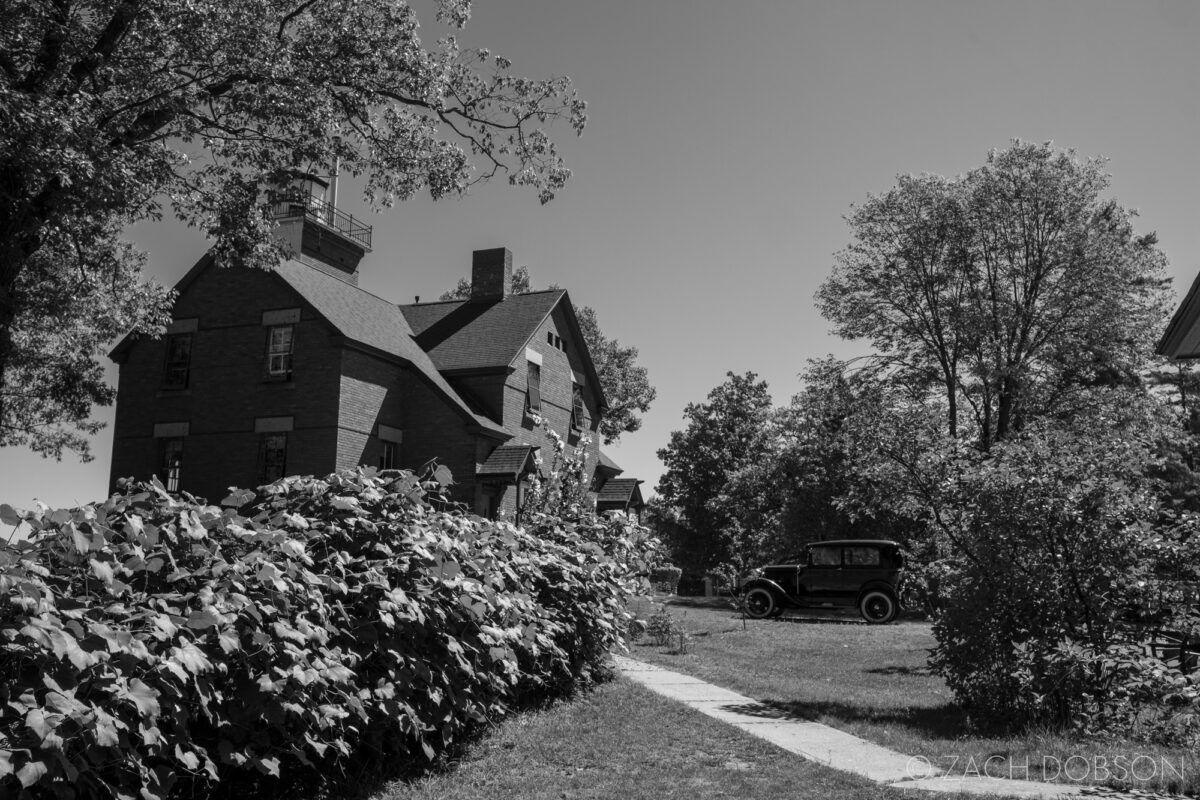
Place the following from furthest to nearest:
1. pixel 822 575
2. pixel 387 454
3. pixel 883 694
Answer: pixel 387 454 < pixel 822 575 < pixel 883 694

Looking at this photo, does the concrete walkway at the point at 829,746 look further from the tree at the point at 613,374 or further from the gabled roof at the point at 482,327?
the tree at the point at 613,374

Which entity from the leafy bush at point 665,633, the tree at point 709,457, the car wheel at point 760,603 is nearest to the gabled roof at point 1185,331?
the leafy bush at point 665,633

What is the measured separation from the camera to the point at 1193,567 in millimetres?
7930

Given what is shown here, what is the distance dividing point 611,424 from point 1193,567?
4185 cm

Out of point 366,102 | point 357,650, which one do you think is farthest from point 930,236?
point 357,650

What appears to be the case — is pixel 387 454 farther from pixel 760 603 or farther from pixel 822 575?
pixel 822 575

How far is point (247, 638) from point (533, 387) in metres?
26.2

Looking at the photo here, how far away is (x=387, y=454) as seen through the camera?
27219 mm

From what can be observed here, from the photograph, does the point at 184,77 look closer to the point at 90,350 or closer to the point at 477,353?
the point at 90,350

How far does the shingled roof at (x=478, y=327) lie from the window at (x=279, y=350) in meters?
5.35

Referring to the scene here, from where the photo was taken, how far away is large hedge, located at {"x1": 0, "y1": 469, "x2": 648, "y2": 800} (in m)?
3.81

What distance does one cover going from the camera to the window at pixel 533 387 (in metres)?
30.6

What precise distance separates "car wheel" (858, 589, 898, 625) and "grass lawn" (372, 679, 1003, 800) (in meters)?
14.0

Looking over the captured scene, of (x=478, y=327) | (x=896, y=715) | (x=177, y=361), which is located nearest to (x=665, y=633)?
(x=896, y=715)
